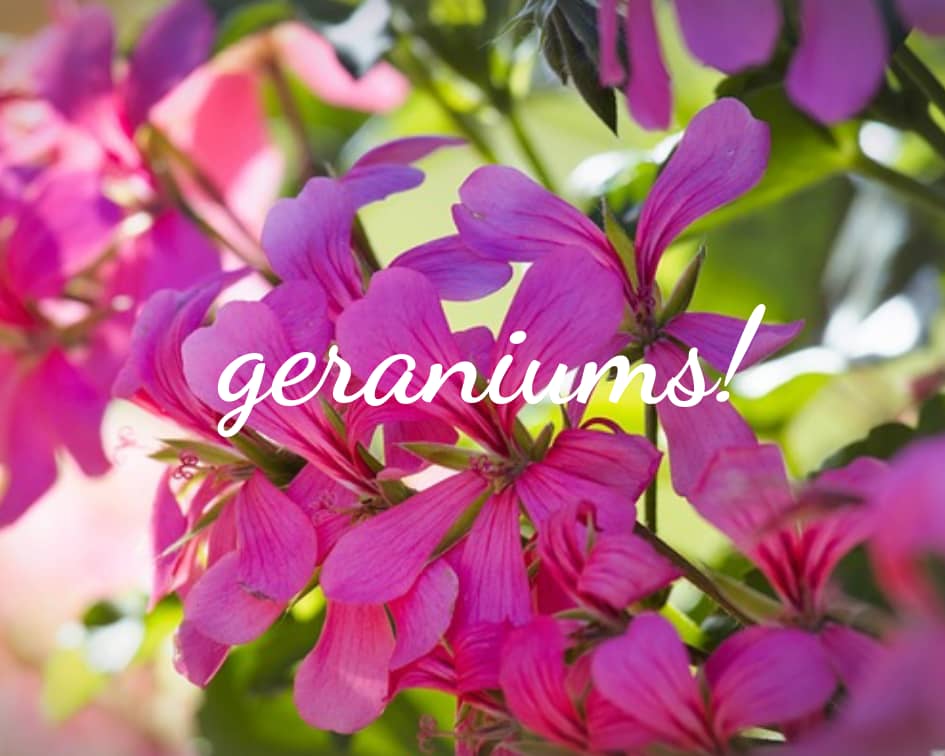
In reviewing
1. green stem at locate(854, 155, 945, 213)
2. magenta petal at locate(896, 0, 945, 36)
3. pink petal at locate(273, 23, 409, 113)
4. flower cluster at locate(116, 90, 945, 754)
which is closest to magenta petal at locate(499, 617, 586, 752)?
flower cluster at locate(116, 90, 945, 754)

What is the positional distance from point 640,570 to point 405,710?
264 mm

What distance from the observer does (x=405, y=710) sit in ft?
1.54

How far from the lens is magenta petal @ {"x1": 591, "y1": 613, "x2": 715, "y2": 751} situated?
0.21m

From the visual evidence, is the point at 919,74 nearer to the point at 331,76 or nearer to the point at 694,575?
the point at 694,575

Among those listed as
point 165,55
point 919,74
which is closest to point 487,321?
point 165,55

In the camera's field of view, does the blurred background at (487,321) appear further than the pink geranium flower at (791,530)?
A: Yes

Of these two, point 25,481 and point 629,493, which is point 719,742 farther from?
point 25,481

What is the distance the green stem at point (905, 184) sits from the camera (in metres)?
0.39

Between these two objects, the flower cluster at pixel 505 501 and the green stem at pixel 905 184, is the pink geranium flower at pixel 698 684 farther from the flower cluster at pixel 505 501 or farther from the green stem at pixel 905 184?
the green stem at pixel 905 184

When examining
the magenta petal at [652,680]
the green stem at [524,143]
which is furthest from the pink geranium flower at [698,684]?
the green stem at [524,143]

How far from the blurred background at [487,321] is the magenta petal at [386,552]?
0.35 ft

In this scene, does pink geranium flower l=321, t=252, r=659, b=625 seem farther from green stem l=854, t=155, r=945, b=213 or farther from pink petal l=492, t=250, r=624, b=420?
green stem l=854, t=155, r=945, b=213

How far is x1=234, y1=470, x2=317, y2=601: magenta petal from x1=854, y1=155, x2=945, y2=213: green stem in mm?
207

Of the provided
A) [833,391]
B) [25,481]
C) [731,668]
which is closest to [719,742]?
[731,668]
